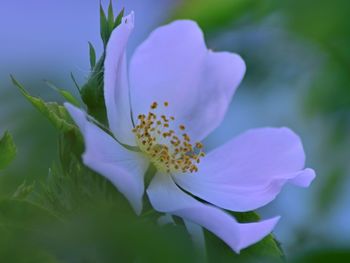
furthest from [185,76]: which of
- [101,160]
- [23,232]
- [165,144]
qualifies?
[23,232]

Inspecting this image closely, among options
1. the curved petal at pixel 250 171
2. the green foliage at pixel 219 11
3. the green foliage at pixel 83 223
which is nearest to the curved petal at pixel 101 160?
the green foliage at pixel 83 223

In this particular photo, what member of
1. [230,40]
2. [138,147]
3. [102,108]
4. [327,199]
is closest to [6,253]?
[102,108]

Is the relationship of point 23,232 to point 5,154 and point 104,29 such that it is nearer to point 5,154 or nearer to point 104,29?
point 5,154

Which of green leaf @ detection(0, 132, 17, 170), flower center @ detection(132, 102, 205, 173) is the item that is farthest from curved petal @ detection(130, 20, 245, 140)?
green leaf @ detection(0, 132, 17, 170)

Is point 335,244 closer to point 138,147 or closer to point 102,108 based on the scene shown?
point 102,108

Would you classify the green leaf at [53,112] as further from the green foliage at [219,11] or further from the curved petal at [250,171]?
the green foliage at [219,11]
